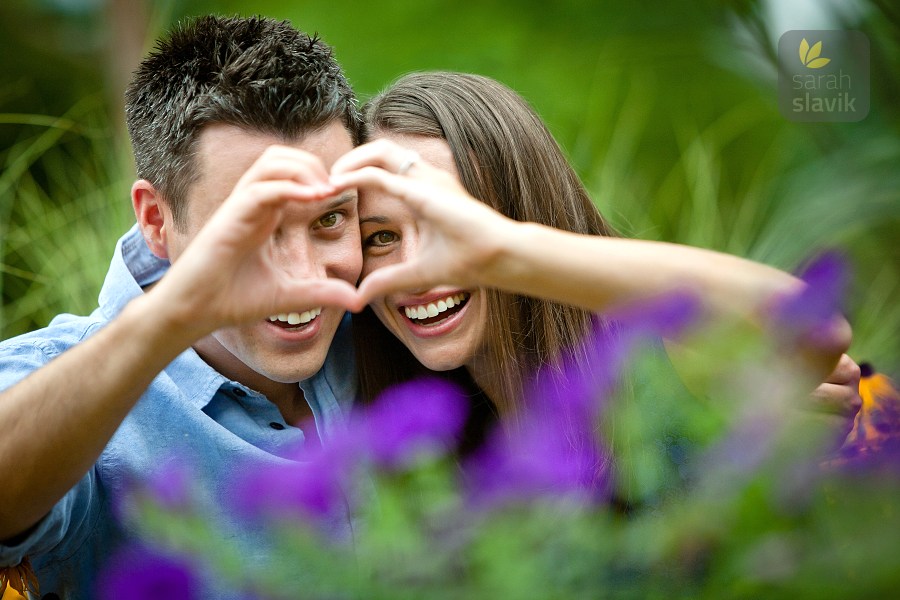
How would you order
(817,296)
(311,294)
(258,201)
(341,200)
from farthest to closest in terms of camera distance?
(341,200) < (311,294) < (258,201) < (817,296)

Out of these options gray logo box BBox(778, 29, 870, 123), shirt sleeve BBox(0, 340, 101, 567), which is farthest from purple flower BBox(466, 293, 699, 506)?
gray logo box BBox(778, 29, 870, 123)

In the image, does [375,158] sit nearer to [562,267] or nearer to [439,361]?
[562,267]

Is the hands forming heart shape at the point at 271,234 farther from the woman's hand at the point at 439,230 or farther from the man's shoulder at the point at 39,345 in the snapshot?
the man's shoulder at the point at 39,345

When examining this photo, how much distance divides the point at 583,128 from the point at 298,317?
2.13 meters

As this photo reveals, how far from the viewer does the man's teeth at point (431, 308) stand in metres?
1.96

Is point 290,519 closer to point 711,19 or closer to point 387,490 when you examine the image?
point 387,490

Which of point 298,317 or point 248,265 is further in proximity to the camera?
point 298,317

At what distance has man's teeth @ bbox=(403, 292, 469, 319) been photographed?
1957 mm

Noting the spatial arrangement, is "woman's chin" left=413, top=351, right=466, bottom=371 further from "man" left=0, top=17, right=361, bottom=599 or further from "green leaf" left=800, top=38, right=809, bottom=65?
"green leaf" left=800, top=38, right=809, bottom=65

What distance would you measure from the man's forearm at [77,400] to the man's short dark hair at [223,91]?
62cm

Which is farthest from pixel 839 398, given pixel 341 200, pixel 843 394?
pixel 341 200

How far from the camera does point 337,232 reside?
186cm

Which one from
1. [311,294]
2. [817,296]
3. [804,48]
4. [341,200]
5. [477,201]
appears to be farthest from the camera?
[804,48]

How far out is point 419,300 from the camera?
1947 millimetres
